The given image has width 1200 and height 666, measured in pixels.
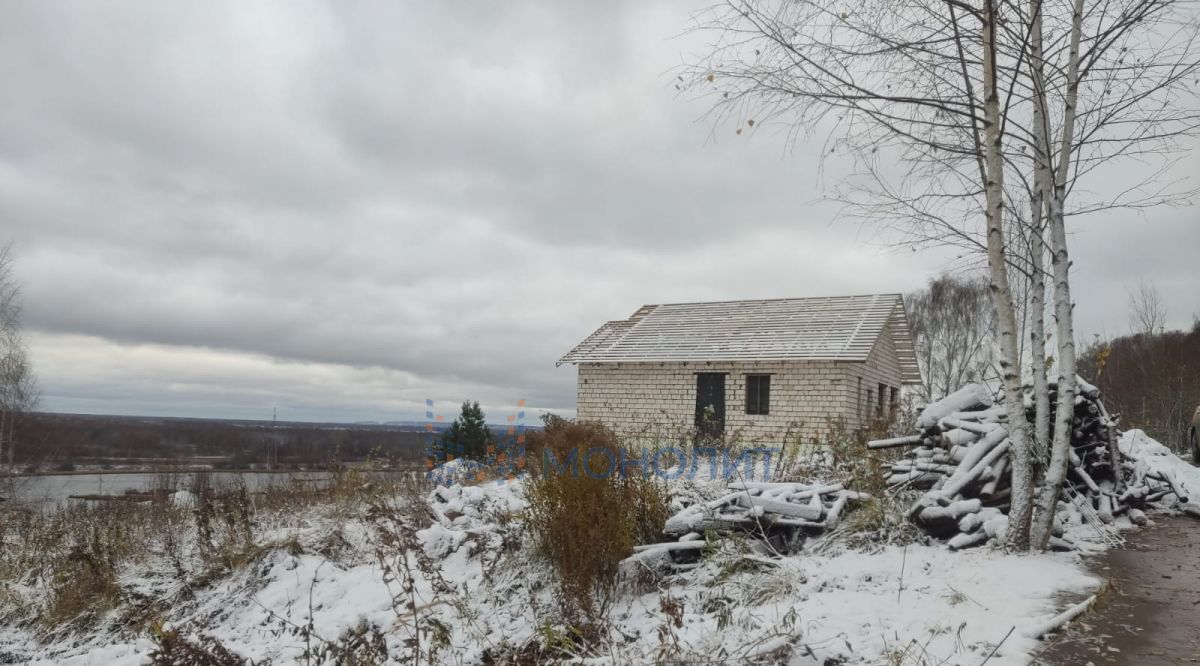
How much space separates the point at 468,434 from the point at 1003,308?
18.8 metres

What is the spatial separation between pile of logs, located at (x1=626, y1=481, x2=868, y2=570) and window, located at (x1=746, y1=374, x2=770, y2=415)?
11.3 m

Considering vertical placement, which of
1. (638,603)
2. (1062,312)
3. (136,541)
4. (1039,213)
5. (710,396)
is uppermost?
(1039,213)

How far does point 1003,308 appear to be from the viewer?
5.25m

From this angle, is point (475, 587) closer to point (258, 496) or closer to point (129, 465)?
point (258, 496)

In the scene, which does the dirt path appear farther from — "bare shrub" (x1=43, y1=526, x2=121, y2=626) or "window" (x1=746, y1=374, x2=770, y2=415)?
"window" (x1=746, y1=374, x2=770, y2=415)

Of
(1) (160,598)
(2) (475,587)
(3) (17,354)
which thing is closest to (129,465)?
(3) (17,354)

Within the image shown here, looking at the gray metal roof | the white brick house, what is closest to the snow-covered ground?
the white brick house

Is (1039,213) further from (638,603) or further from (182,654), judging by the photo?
(182,654)

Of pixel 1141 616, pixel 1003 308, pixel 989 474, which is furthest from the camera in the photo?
pixel 989 474

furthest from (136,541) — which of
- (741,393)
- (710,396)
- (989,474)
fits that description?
(741,393)

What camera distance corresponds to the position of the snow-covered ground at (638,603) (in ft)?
11.7

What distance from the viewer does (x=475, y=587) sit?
594cm

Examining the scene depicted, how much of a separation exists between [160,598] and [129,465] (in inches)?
2136

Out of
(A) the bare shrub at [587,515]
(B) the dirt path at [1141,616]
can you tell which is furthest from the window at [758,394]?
(A) the bare shrub at [587,515]
